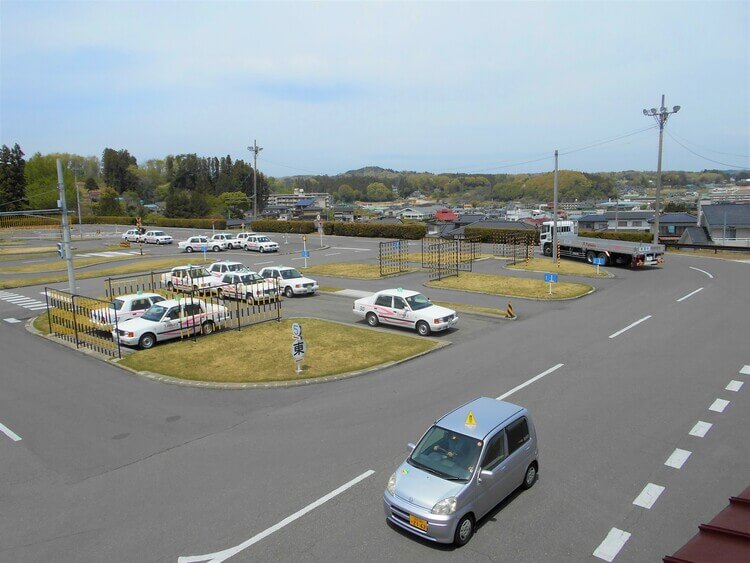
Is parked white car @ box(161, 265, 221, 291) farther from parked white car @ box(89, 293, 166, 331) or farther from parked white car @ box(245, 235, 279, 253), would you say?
parked white car @ box(245, 235, 279, 253)

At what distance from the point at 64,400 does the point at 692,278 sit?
3352 cm

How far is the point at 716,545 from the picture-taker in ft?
21.3

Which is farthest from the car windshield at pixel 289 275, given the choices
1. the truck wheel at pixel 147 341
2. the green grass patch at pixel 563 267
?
the green grass patch at pixel 563 267

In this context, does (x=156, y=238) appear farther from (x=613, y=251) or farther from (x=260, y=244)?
(x=613, y=251)

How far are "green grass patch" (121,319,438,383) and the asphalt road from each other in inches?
41.6

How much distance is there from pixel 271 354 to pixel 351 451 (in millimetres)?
8035

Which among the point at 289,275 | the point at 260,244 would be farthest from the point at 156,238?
the point at 289,275

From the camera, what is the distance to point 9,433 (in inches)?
500

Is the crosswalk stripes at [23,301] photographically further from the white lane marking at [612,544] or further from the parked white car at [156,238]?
the parked white car at [156,238]

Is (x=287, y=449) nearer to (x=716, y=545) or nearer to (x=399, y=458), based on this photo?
(x=399, y=458)

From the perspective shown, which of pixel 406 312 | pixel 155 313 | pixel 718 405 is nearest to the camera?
pixel 718 405

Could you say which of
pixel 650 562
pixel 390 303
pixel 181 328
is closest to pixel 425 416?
pixel 650 562

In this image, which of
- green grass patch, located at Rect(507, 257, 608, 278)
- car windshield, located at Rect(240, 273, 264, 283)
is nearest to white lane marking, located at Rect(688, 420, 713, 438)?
car windshield, located at Rect(240, 273, 264, 283)

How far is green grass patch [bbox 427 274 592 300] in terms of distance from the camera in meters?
27.6
